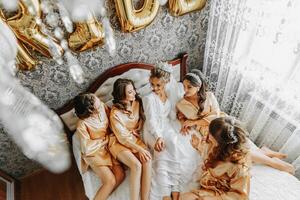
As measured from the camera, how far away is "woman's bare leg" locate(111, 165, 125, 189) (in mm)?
1599

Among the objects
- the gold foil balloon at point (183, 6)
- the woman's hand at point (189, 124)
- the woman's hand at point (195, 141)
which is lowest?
the woman's hand at point (195, 141)

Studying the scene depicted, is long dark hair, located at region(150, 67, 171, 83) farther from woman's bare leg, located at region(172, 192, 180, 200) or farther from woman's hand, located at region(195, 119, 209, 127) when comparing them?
woman's bare leg, located at region(172, 192, 180, 200)

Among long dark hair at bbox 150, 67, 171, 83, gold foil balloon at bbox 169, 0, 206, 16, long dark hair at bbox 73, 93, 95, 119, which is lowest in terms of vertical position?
long dark hair at bbox 73, 93, 95, 119

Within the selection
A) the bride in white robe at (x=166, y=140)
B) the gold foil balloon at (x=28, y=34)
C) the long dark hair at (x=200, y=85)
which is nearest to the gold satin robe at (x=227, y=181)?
the bride in white robe at (x=166, y=140)

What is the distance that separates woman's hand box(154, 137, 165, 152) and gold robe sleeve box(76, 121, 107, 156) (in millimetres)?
313

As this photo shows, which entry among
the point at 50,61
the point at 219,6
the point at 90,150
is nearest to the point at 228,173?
the point at 90,150

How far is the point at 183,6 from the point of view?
189 centimetres

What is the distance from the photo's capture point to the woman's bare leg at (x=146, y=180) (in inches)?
60.9

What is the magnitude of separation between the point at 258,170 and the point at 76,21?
1.27 metres

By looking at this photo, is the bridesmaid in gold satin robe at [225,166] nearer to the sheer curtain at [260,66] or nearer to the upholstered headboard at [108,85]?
the sheer curtain at [260,66]

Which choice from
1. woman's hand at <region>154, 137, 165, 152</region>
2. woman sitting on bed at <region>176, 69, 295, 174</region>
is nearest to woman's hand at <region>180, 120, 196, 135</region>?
woman sitting on bed at <region>176, 69, 295, 174</region>

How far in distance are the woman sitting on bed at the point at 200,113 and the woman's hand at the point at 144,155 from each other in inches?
11.1

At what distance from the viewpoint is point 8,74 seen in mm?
1614

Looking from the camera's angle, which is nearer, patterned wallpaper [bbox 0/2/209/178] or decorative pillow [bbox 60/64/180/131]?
patterned wallpaper [bbox 0/2/209/178]
